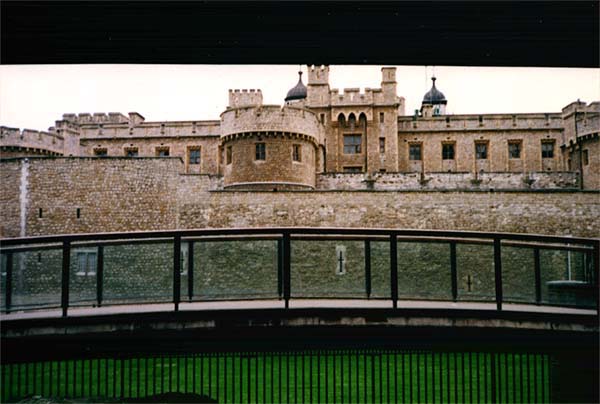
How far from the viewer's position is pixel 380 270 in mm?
8883

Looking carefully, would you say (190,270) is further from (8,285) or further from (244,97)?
(244,97)

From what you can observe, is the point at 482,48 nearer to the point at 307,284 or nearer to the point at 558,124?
the point at 307,284

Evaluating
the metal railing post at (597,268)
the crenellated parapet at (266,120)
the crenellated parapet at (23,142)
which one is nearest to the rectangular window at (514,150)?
the crenellated parapet at (266,120)

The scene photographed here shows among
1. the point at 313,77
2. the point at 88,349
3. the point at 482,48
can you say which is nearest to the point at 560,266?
the point at 482,48

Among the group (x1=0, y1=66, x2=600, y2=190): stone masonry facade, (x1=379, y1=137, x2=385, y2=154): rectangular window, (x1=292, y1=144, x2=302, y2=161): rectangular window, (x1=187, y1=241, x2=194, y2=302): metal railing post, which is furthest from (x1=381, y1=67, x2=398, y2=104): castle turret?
(x1=187, y1=241, x2=194, y2=302): metal railing post

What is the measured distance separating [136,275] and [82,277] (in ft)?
2.73

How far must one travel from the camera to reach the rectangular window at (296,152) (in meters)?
30.2

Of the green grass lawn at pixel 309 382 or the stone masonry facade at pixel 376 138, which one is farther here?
the stone masonry facade at pixel 376 138

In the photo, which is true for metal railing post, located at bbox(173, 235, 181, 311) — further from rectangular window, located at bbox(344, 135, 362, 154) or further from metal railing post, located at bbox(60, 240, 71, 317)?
rectangular window, located at bbox(344, 135, 362, 154)

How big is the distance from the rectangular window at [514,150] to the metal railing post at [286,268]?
34.4 metres

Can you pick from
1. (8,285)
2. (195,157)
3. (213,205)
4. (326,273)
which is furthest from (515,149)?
(8,285)

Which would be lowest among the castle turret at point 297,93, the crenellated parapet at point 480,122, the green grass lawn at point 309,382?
the green grass lawn at point 309,382

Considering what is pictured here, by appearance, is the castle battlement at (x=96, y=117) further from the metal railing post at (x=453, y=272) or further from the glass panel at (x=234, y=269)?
the metal railing post at (x=453, y=272)

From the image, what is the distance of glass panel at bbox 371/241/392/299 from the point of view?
866 cm
